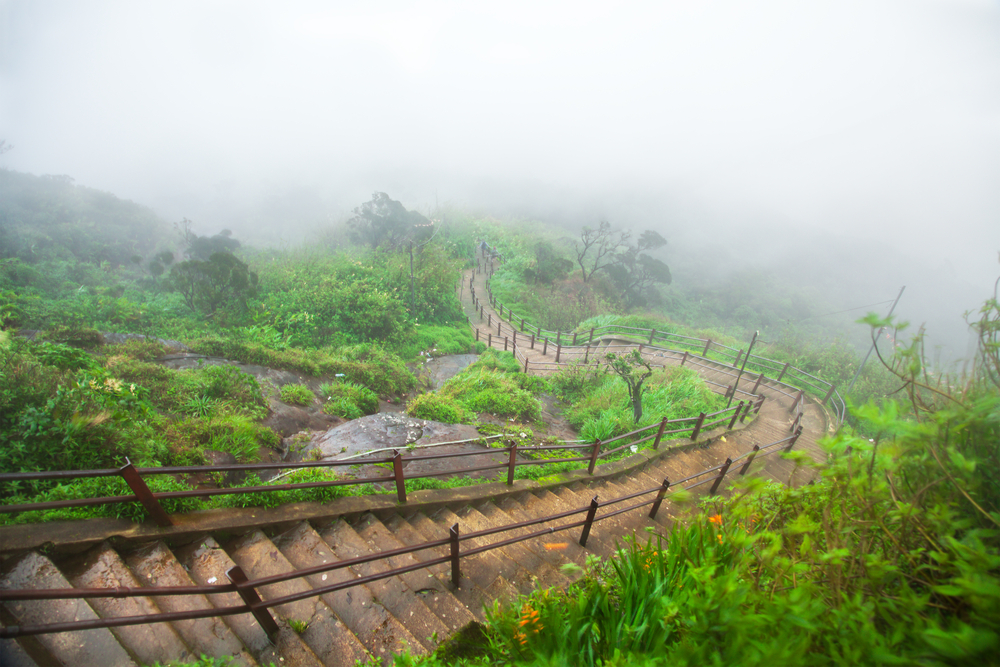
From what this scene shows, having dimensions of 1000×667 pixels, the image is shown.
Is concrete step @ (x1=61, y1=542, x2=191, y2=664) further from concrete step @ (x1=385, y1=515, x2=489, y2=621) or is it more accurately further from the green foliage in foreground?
the green foliage in foreground

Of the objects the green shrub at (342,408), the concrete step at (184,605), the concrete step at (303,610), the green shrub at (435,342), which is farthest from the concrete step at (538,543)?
the green shrub at (435,342)

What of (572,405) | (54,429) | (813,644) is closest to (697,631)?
(813,644)

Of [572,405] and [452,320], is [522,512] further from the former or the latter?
[452,320]

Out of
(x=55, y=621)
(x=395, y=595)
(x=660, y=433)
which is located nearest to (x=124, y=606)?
(x=55, y=621)

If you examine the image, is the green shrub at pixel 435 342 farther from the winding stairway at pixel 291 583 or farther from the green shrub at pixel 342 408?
the winding stairway at pixel 291 583

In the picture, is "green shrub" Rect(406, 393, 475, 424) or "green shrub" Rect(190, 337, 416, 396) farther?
"green shrub" Rect(190, 337, 416, 396)

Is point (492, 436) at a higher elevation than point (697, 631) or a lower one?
lower

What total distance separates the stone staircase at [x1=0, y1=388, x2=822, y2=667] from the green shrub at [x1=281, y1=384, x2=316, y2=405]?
4.19 m

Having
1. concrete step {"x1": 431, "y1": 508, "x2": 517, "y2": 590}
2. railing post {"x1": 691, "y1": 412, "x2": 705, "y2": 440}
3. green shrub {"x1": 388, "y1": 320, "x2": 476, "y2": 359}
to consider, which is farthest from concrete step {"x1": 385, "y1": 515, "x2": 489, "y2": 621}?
green shrub {"x1": 388, "y1": 320, "x2": 476, "y2": 359}

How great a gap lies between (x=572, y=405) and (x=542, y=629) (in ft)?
28.4

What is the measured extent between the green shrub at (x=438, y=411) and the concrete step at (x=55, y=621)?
17.3ft

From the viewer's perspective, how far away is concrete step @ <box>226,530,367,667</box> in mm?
2422

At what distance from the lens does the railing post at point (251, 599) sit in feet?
6.47

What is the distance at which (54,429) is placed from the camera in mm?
3119
